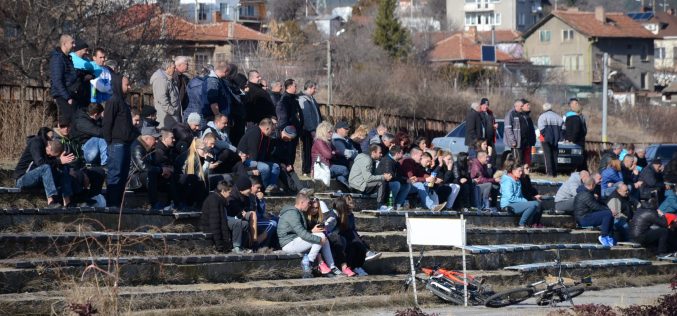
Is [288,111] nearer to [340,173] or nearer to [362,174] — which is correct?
[340,173]

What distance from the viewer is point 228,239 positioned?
16922 millimetres

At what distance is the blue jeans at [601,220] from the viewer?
965 inches

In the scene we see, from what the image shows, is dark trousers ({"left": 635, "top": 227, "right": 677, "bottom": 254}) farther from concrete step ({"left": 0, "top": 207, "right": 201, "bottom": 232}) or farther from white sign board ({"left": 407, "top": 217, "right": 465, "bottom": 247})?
concrete step ({"left": 0, "top": 207, "right": 201, "bottom": 232})

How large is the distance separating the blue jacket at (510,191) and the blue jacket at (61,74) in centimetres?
908

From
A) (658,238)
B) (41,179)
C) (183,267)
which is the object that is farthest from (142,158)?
(658,238)

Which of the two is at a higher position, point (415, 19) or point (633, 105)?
point (415, 19)

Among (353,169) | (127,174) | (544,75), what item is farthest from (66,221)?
(544,75)

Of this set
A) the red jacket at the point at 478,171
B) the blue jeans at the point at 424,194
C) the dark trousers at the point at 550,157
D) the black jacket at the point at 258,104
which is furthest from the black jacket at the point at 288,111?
A: the dark trousers at the point at 550,157

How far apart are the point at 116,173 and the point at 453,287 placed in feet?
15.8

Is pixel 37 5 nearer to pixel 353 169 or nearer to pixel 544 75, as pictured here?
pixel 353 169

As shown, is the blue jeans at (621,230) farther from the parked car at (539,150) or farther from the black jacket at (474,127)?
the parked car at (539,150)

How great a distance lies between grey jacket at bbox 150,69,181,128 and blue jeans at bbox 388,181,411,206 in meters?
3.89

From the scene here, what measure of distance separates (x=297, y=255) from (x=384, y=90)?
122 feet

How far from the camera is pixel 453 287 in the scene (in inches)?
678
